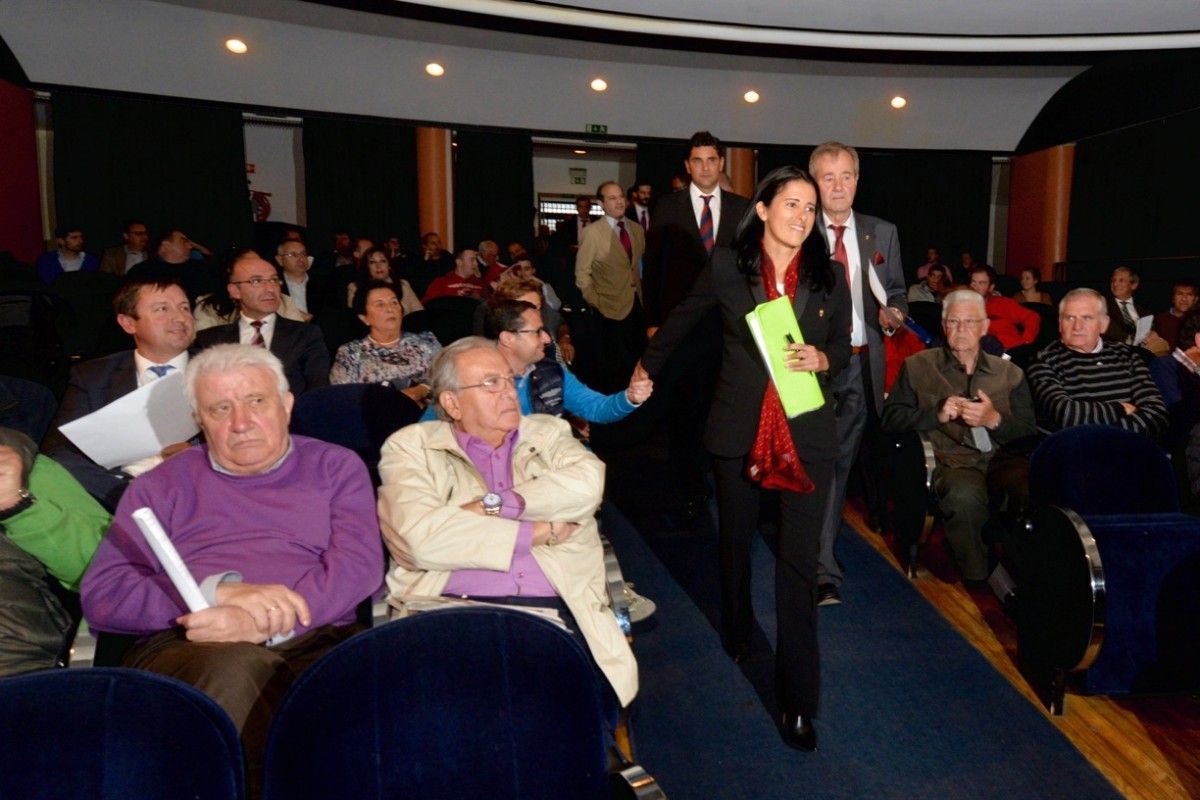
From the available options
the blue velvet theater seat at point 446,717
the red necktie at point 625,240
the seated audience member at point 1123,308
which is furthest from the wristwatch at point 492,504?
the seated audience member at point 1123,308

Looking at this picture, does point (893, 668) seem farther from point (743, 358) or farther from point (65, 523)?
point (65, 523)

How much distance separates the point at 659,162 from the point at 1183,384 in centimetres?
743

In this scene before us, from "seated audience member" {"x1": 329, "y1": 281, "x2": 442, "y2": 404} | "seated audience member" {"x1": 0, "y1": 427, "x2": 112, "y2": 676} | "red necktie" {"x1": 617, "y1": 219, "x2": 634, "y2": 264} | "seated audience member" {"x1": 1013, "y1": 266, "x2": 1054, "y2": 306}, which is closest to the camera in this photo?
"seated audience member" {"x1": 0, "y1": 427, "x2": 112, "y2": 676}

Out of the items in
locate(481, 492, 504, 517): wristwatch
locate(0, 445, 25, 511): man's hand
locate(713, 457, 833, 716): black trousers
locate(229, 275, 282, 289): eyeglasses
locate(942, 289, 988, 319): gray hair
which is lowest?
locate(713, 457, 833, 716): black trousers

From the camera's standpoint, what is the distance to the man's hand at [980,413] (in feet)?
9.98

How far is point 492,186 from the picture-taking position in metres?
9.85

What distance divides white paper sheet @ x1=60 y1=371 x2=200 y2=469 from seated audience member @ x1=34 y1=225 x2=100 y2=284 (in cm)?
613

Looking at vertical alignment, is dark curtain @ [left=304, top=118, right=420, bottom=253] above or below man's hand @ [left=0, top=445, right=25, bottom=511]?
above

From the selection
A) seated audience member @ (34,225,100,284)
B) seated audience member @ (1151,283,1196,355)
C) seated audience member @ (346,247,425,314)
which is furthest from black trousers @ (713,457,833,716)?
seated audience member @ (34,225,100,284)

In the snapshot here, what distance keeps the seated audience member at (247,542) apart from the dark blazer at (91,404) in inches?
28.3

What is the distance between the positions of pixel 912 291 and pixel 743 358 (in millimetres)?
6945

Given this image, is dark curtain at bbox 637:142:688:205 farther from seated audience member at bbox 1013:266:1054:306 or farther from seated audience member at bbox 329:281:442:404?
seated audience member at bbox 329:281:442:404

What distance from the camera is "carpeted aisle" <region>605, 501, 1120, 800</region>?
2098 mm

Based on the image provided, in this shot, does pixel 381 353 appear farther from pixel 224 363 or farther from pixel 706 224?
pixel 224 363
